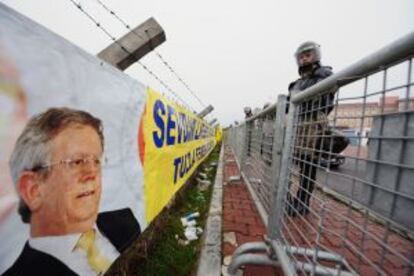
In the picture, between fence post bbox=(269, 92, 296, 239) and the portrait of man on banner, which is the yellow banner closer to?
the portrait of man on banner

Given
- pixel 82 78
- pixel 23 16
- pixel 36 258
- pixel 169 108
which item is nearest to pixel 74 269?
pixel 36 258

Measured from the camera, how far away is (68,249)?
115 cm

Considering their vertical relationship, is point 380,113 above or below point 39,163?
above

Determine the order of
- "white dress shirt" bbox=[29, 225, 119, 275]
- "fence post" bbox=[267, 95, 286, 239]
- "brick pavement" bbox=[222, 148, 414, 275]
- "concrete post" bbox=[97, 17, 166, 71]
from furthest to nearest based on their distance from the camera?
"concrete post" bbox=[97, 17, 166, 71] → "fence post" bbox=[267, 95, 286, 239] → "brick pavement" bbox=[222, 148, 414, 275] → "white dress shirt" bbox=[29, 225, 119, 275]

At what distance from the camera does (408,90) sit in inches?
30.2

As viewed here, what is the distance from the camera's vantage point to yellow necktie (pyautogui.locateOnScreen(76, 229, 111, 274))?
1.24m

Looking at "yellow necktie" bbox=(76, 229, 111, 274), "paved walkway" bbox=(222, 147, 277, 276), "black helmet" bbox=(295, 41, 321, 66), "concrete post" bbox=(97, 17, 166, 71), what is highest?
"black helmet" bbox=(295, 41, 321, 66)

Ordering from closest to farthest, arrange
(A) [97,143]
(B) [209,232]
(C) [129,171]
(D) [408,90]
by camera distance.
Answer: (D) [408,90] < (A) [97,143] < (C) [129,171] < (B) [209,232]

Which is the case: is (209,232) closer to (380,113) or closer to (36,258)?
(36,258)

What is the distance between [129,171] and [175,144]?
139 cm

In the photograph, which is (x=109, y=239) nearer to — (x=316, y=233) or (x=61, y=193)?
(x=61, y=193)

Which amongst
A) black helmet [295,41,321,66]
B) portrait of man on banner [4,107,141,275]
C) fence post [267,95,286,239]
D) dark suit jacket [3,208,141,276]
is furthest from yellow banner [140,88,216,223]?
black helmet [295,41,321,66]

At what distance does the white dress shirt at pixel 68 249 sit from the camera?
3.40 feet

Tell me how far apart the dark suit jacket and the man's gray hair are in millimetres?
158
